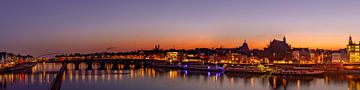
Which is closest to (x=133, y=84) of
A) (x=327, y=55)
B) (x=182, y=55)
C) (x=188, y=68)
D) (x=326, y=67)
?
(x=326, y=67)

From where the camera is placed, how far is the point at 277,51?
3602 inches

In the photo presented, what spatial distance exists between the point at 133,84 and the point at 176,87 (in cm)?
498

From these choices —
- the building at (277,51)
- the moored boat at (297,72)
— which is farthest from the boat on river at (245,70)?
the building at (277,51)

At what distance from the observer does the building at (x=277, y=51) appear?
297ft

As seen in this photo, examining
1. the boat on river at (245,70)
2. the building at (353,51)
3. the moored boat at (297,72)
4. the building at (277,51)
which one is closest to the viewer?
the moored boat at (297,72)

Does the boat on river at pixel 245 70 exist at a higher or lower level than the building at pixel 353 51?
lower

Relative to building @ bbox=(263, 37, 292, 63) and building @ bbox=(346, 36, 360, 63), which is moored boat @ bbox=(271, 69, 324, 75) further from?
building @ bbox=(263, 37, 292, 63)

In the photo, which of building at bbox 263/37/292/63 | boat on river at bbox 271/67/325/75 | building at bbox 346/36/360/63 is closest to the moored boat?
boat on river at bbox 271/67/325/75

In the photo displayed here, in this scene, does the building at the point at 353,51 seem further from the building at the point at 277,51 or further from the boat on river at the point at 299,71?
the boat on river at the point at 299,71

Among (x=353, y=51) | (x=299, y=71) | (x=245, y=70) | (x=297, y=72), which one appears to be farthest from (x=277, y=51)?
(x=297, y=72)

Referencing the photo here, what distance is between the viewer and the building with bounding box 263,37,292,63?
90562 mm

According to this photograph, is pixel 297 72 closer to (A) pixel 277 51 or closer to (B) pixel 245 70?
(B) pixel 245 70

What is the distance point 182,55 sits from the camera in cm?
12975

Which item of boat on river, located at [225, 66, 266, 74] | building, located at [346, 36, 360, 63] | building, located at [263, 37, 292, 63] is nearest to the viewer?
boat on river, located at [225, 66, 266, 74]
